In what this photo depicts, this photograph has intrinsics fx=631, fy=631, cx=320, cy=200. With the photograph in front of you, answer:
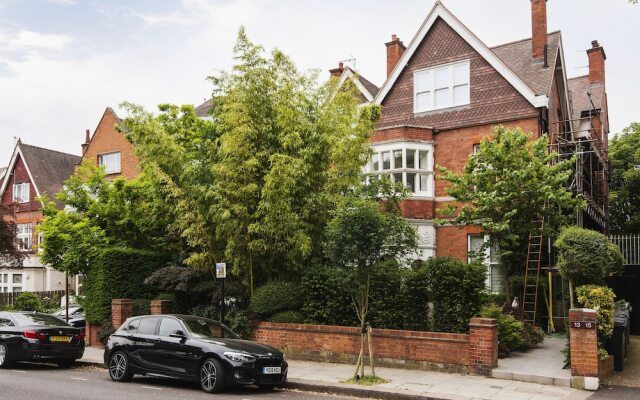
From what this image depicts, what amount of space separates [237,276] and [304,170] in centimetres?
385

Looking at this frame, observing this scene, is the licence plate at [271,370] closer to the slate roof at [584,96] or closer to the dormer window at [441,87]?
the dormer window at [441,87]

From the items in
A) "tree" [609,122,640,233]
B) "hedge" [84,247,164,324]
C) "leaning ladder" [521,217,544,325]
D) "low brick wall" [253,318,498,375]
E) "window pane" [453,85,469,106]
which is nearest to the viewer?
"low brick wall" [253,318,498,375]

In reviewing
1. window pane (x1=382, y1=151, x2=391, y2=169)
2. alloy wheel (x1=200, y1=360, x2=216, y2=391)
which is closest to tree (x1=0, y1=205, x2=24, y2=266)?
window pane (x1=382, y1=151, x2=391, y2=169)

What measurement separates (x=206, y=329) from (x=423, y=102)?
45.6 ft

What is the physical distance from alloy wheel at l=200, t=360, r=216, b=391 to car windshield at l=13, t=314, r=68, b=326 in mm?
5772

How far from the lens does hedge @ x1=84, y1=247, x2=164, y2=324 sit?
64.1 ft

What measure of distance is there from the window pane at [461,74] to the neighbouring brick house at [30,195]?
27.2 meters

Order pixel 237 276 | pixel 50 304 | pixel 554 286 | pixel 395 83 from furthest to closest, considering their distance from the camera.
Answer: pixel 50 304 → pixel 395 83 → pixel 554 286 → pixel 237 276

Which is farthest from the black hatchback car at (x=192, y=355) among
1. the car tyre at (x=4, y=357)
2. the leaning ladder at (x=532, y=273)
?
the leaning ladder at (x=532, y=273)

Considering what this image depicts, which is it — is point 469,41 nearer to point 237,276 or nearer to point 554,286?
point 554,286

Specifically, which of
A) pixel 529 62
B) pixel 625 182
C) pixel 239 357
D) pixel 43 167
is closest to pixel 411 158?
pixel 529 62

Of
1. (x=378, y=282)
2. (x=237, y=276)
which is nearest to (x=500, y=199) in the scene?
(x=378, y=282)

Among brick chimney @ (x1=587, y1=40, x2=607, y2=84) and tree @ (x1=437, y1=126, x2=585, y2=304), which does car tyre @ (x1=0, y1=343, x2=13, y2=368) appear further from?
brick chimney @ (x1=587, y1=40, x2=607, y2=84)

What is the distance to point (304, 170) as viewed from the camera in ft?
51.7
